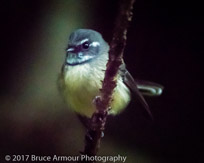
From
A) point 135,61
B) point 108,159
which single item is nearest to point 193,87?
point 135,61

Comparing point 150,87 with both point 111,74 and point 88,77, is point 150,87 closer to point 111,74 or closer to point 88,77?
point 88,77

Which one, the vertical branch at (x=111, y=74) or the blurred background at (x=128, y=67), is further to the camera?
the blurred background at (x=128, y=67)

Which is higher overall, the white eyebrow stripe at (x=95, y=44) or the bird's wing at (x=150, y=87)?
the white eyebrow stripe at (x=95, y=44)

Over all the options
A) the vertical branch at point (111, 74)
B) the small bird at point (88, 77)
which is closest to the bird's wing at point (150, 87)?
the small bird at point (88, 77)

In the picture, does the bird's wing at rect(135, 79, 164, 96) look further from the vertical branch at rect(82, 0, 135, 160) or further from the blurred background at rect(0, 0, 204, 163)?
the vertical branch at rect(82, 0, 135, 160)

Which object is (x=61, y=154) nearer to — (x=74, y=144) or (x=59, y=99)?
(x=74, y=144)

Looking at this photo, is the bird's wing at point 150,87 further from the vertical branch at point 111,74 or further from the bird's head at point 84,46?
the vertical branch at point 111,74
